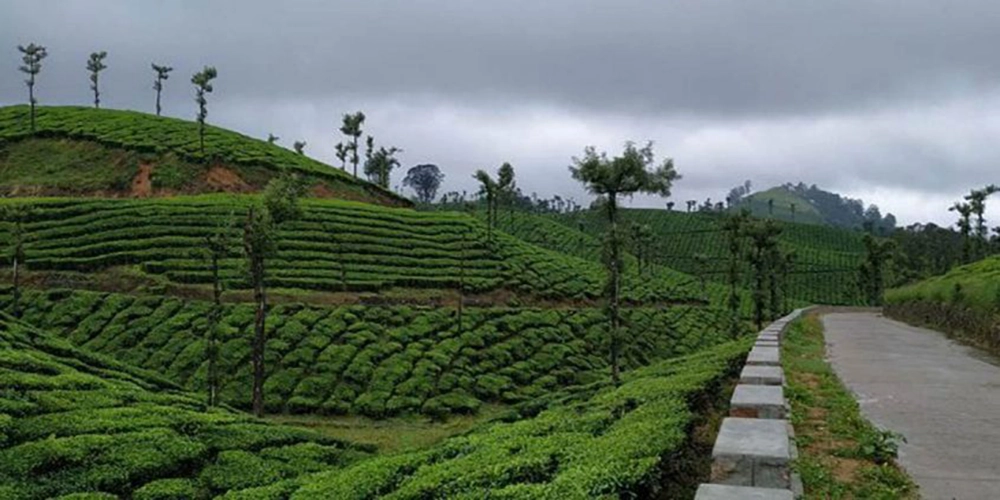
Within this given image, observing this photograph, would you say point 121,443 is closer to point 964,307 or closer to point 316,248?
point 964,307

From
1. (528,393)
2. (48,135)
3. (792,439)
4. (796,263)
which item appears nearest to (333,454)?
(792,439)

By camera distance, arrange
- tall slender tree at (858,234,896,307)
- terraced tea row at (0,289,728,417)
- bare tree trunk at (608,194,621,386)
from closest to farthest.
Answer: bare tree trunk at (608,194,621,386) → terraced tea row at (0,289,728,417) → tall slender tree at (858,234,896,307)

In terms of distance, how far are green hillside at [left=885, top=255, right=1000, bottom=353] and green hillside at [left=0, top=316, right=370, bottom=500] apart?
21.5 meters

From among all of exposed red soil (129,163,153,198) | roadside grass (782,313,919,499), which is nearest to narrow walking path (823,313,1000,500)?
roadside grass (782,313,919,499)

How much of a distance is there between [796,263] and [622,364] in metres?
91.4

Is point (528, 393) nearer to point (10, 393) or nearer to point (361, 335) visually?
point (361, 335)

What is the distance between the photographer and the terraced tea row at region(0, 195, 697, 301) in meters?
46.7

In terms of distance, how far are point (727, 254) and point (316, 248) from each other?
93.6 m

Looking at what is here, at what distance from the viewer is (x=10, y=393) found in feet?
53.3

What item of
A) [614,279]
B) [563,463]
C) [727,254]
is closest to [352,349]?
[614,279]

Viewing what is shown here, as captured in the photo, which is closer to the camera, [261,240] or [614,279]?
[614,279]

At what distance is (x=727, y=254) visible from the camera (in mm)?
126000

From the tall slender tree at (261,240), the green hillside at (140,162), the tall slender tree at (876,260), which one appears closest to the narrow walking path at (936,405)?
the tall slender tree at (261,240)

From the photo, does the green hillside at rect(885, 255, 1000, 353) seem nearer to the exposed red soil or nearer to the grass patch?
the grass patch
